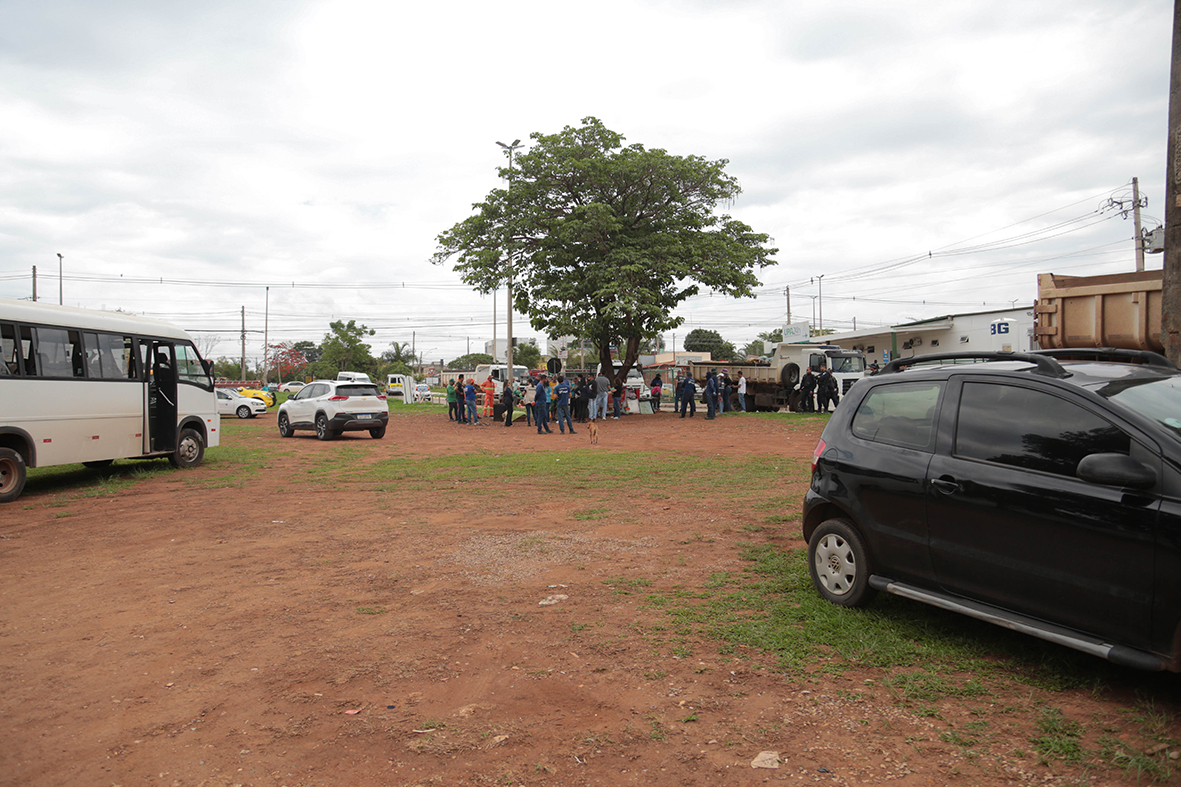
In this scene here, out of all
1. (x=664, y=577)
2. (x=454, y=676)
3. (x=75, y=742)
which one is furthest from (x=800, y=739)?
(x=75, y=742)

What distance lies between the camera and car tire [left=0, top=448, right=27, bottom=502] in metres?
10.5

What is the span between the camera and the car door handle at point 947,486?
426 cm

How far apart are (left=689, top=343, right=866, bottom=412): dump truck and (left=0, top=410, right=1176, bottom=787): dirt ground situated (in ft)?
74.5

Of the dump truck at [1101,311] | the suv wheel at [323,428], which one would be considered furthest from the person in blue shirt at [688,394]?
the dump truck at [1101,311]

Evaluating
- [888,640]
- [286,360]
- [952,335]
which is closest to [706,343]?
[286,360]

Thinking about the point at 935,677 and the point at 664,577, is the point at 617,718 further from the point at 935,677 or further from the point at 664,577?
the point at 664,577

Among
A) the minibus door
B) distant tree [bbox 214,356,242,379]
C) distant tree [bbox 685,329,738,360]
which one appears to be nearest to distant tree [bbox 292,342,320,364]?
distant tree [bbox 214,356,242,379]

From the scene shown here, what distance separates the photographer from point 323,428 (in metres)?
20.9

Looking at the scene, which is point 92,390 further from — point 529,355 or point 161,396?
point 529,355

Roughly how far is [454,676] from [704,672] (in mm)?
1408

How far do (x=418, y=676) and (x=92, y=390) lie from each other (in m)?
10.2

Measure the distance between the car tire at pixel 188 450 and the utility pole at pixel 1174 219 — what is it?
575 inches

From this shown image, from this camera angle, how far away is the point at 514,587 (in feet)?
19.3

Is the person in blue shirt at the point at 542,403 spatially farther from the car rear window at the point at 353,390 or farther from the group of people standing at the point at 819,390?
the group of people standing at the point at 819,390
